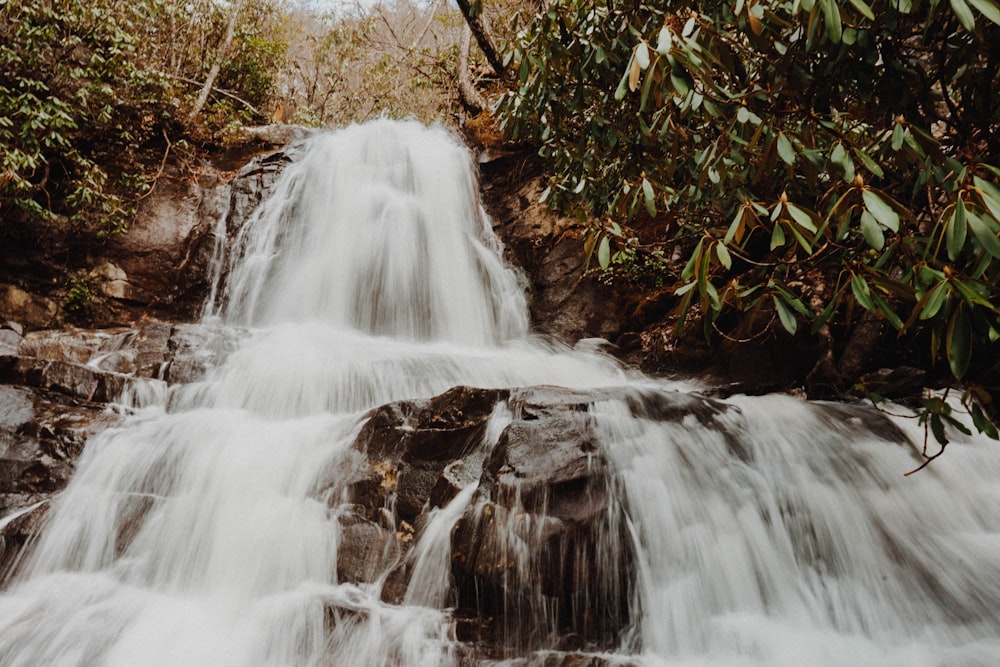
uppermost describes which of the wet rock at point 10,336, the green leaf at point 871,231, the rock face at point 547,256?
the rock face at point 547,256

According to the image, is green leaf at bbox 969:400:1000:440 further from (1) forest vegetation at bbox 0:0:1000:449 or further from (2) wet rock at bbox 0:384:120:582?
(2) wet rock at bbox 0:384:120:582

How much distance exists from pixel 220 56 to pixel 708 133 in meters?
11.5

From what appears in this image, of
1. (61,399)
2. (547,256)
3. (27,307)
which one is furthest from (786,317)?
(27,307)

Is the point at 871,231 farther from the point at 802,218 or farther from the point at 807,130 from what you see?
the point at 807,130

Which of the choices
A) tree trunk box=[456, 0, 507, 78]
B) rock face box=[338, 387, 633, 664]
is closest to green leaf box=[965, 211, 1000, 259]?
rock face box=[338, 387, 633, 664]

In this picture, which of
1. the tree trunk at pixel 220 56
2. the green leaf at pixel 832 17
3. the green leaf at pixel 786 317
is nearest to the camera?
the green leaf at pixel 832 17

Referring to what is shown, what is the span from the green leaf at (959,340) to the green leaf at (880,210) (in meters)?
0.41

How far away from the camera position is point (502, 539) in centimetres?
320

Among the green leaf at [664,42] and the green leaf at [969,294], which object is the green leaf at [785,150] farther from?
the green leaf at [969,294]

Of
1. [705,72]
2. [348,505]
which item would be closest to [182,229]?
[348,505]

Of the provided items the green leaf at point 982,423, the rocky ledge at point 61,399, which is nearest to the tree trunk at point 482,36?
the rocky ledge at point 61,399

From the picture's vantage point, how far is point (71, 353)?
679cm

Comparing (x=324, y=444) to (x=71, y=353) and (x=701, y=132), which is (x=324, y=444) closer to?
(x=701, y=132)

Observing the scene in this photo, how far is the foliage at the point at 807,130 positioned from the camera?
205 cm
